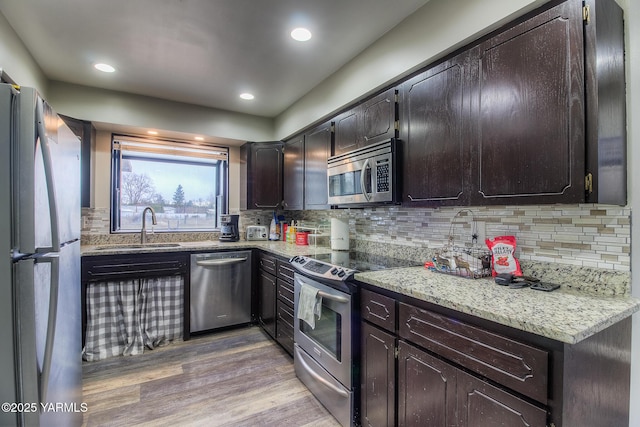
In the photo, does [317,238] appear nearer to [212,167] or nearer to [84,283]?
→ [212,167]

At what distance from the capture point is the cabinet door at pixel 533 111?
1.16 meters

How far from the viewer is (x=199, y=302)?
3145mm

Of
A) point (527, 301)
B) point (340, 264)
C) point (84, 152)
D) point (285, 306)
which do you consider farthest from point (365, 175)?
point (84, 152)

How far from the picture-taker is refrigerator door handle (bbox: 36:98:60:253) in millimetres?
1142

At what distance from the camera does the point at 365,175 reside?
2.18 meters

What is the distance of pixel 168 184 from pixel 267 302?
1.97 m

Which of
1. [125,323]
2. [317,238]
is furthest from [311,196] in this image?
[125,323]

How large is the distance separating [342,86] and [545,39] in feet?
5.21

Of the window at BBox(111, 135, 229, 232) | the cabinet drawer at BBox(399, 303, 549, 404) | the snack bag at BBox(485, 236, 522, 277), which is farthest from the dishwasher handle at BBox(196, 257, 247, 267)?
the snack bag at BBox(485, 236, 522, 277)

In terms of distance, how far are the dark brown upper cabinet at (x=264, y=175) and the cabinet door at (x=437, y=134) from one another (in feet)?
7.14

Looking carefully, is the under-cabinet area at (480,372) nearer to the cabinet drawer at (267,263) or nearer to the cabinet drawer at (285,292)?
the cabinet drawer at (285,292)

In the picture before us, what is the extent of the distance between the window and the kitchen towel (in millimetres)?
2251

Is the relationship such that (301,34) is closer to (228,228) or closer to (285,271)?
(285,271)

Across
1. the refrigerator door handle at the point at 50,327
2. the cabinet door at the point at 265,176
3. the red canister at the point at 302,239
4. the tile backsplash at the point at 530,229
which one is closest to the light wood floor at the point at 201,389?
the refrigerator door handle at the point at 50,327
